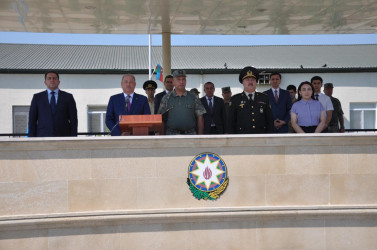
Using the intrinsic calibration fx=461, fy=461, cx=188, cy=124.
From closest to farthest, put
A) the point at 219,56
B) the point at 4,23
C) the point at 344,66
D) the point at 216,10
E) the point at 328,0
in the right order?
the point at 328,0
the point at 216,10
the point at 4,23
the point at 344,66
the point at 219,56

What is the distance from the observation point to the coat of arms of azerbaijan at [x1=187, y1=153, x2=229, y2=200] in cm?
640

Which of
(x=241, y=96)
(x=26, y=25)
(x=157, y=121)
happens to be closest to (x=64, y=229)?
(x=157, y=121)

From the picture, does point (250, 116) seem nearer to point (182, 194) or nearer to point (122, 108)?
point (182, 194)

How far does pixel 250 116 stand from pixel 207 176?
1321 millimetres

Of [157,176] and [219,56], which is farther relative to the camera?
[219,56]

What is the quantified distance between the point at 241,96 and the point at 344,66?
25.4m

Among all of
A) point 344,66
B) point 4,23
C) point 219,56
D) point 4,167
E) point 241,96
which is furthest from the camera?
point 219,56

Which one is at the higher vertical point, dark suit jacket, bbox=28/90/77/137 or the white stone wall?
the white stone wall

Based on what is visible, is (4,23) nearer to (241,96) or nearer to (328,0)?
(241,96)

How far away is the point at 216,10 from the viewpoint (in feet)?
33.2

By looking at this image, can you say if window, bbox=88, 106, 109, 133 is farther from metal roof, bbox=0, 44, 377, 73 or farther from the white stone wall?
metal roof, bbox=0, 44, 377, 73

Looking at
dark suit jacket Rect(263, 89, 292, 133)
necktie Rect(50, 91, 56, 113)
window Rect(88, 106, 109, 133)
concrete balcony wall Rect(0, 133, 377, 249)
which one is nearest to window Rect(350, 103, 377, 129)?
window Rect(88, 106, 109, 133)

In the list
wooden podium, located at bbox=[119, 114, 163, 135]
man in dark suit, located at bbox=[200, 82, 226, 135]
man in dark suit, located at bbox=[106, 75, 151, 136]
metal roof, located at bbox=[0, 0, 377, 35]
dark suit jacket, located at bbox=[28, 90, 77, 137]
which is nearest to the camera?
wooden podium, located at bbox=[119, 114, 163, 135]

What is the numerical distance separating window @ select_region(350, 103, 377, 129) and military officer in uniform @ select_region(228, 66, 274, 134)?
25.1 meters
